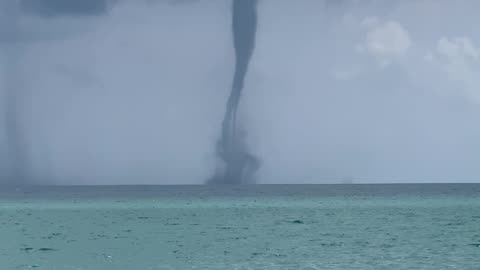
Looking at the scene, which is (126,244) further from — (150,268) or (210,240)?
(150,268)

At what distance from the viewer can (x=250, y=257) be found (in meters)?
60.8

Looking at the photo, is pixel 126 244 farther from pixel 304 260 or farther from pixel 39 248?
pixel 304 260

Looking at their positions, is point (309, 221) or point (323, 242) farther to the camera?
point (309, 221)

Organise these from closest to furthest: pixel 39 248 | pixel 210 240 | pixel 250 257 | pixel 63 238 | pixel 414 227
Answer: pixel 250 257 → pixel 39 248 → pixel 210 240 → pixel 63 238 → pixel 414 227

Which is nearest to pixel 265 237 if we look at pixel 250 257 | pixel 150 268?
pixel 250 257

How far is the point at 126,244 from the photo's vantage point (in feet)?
240

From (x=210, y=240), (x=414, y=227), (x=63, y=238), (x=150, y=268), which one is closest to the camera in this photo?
(x=150, y=268)

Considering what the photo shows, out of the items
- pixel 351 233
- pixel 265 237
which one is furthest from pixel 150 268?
pixel 351 233

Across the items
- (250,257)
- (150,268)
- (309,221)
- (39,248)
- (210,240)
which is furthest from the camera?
(309,221)

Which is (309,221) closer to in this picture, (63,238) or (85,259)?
(63,238)

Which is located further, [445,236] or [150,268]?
[445,236]

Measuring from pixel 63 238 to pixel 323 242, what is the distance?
25.4 m

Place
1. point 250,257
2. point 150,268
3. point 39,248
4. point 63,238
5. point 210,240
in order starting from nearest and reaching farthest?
point 150,268 → point 250,257 → point 39,248 → point 210,240 → point 63,238

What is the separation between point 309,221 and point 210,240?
31.4 meters
